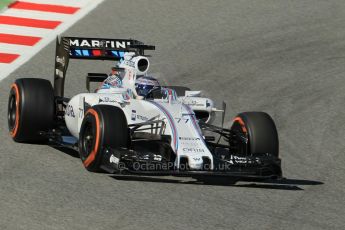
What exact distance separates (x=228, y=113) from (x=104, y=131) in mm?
4625

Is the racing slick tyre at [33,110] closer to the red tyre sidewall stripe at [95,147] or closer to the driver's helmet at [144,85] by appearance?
the driver's helmet at [144,85]

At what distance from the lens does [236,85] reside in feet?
57.3

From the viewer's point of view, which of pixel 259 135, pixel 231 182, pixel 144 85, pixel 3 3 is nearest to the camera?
pixel 231 182

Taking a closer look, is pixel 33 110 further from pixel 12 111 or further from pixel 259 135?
pixel 259 135

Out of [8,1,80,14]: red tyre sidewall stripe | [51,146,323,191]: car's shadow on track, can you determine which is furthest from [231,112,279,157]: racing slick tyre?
[8,1,80,14]: red tyre sidewall stripe

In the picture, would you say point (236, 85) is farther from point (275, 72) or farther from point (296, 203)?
point (296, 203)

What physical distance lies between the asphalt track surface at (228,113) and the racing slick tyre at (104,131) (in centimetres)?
24

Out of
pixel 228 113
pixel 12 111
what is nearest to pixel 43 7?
pixel 228 113

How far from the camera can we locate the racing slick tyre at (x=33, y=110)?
13.2 m

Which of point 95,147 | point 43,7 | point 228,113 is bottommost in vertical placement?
point 95,147

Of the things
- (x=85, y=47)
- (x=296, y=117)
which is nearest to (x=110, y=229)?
(x=85, y=47)

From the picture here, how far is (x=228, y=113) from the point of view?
16.0m

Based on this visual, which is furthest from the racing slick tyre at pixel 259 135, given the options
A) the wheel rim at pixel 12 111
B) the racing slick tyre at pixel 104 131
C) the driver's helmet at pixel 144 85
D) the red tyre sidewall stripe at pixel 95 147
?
the wheel rim at pixel 12 111

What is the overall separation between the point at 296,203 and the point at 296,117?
457 cm
